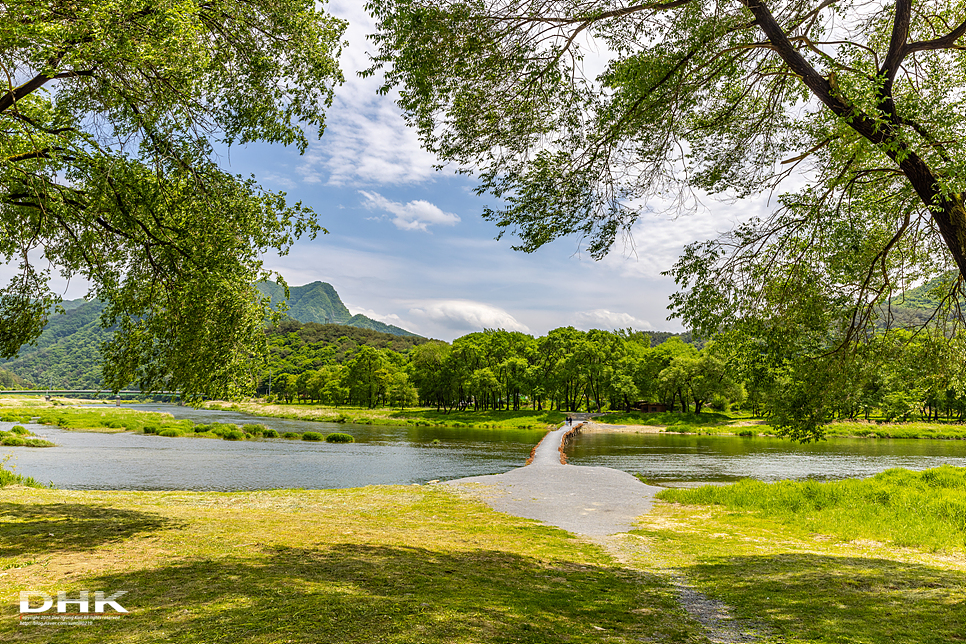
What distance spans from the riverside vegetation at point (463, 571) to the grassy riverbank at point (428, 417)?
48127 millimetres

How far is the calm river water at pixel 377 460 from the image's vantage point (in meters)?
21.8

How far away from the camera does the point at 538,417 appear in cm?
6875

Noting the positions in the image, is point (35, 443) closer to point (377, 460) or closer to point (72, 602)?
point (377, 460)

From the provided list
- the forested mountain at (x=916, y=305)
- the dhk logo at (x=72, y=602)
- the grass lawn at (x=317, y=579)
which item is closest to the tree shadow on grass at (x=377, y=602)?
the grass lawn at (x=317, y=579)

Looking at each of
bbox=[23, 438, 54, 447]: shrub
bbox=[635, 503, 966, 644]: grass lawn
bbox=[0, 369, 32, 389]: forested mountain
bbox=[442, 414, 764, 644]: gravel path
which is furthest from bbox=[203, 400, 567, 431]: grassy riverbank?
bbox=[0, 369, 32, 389]: forested mountain

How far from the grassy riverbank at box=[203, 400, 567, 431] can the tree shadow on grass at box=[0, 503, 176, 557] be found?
167ft

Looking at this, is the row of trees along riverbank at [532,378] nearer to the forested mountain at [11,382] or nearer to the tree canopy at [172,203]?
the tree canopy at [172,203]

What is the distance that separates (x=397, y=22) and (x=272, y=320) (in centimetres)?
572

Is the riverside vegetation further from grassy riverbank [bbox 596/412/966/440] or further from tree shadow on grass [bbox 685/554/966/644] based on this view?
grassy riverbank [bbox 596/412/966/440]

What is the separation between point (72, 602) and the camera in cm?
512

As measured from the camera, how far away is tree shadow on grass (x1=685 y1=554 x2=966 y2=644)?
5387 millimetres

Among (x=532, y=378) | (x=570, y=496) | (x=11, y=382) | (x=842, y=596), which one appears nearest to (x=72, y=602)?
(x=842, y=596)

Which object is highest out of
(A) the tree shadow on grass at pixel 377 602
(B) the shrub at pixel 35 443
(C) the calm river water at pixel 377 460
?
(A) the tree shadow on grass at pixel 377 602

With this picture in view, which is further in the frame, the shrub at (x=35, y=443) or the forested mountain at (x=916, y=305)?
the shrub at (x=35, y=443)
